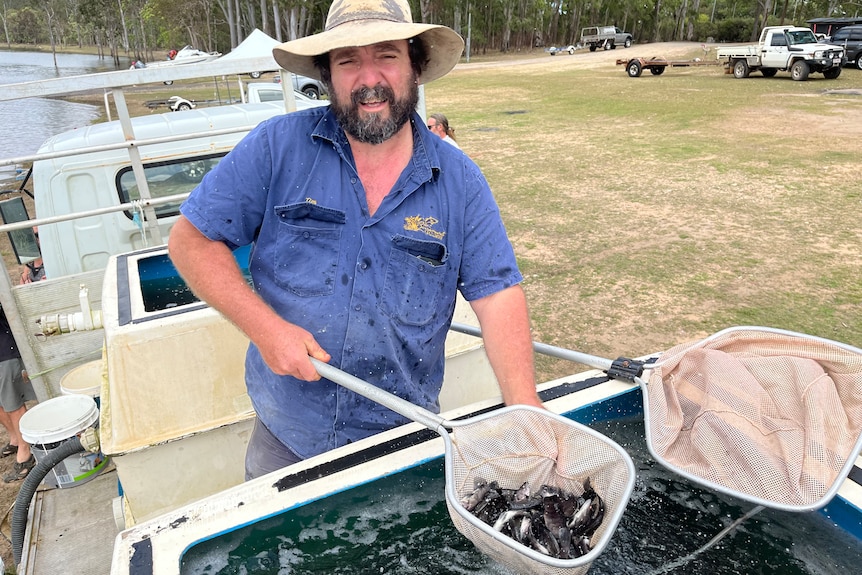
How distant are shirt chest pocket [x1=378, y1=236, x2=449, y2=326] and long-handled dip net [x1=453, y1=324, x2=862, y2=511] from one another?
0.90m

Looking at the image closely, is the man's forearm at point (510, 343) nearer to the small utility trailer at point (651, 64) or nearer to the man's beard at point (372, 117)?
the man's beard at point (372, 117)

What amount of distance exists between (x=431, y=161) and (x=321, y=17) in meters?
49.3

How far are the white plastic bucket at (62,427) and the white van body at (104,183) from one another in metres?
1.79

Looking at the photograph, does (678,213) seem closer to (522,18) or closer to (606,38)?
(606,38)

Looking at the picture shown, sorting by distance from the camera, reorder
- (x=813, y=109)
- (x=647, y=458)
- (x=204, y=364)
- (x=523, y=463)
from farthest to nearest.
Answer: (x=813, y=109) < (x=204, y=364) < (x=647, y=458) < (x=523, y=463)

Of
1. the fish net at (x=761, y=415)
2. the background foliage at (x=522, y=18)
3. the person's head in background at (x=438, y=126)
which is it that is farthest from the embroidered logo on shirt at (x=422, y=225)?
the background foliage at (x=522, y=18)

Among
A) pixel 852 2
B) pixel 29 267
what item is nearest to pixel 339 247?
pixel 29 267

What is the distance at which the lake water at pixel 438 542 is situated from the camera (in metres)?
1.84

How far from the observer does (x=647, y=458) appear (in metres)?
2.33

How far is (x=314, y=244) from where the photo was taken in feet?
6.41

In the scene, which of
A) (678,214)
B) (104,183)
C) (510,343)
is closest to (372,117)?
(510,343)

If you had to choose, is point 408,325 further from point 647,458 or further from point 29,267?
point 29,267

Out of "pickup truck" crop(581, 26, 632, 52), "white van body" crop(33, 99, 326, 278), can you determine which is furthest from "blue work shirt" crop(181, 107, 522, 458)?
"pickup truck" crop(581, 26, 632, 52)

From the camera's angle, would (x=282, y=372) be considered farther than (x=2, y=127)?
No
